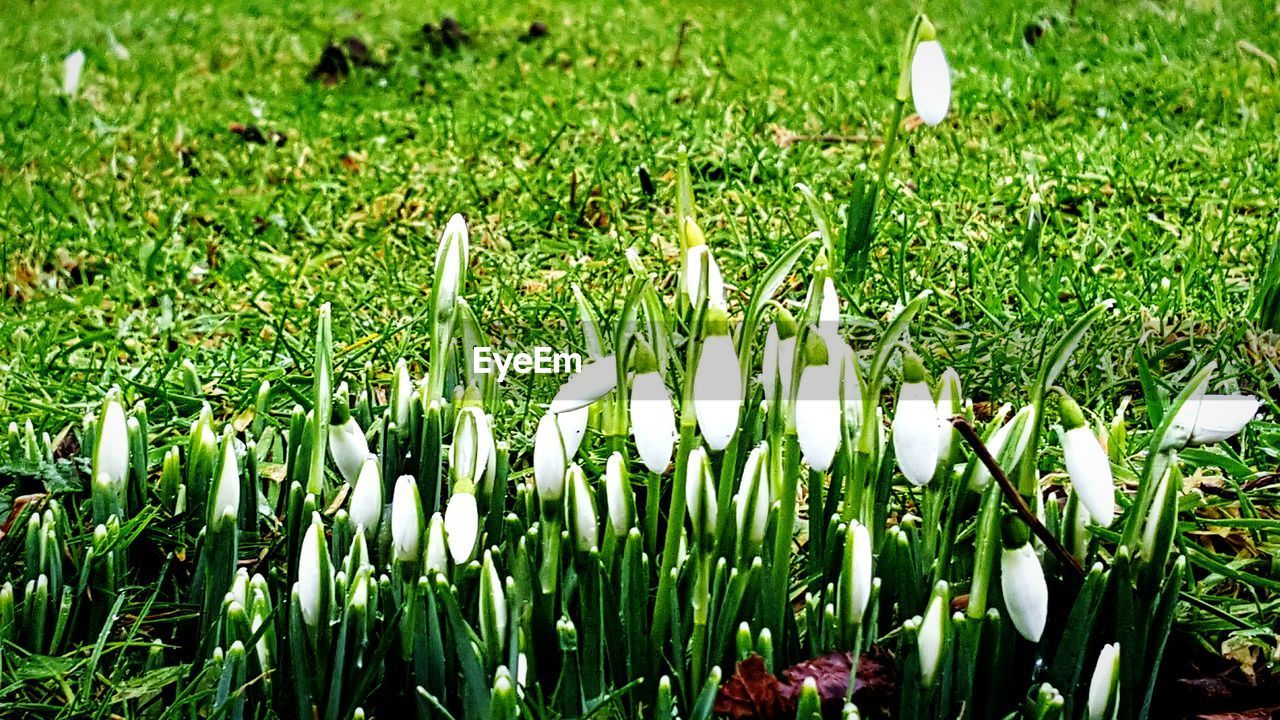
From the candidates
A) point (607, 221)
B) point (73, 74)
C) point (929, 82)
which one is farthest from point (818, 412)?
point (73, 74)

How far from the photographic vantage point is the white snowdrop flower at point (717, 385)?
1.28 meters

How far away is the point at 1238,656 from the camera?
154 cm

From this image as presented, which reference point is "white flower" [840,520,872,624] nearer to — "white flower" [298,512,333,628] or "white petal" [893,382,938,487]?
"white petal" [893,382,938,487]

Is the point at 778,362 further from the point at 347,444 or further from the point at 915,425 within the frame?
the point at 347,444

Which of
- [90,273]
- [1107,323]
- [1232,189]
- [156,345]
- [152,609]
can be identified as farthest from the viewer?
[90,273]

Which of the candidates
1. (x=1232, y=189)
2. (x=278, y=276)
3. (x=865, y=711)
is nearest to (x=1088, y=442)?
(x=865, y=711)

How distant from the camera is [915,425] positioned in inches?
51.6

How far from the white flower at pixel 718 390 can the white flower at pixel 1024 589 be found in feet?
1.05

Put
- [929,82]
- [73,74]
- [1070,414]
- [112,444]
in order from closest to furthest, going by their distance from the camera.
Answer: [1070,414], [112,444], [929,82], [73,74]

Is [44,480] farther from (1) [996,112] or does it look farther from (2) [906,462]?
(1) [996,112]

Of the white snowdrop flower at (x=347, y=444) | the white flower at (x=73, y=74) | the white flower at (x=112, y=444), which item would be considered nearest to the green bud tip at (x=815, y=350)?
the white snowdrop flower at (x=347, y=444)

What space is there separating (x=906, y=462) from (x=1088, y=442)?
0.60 feet

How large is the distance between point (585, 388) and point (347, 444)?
0.37 meters

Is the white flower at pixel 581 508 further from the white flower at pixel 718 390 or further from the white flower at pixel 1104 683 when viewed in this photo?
the white flower at pixel 1104 683
